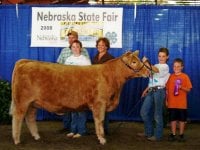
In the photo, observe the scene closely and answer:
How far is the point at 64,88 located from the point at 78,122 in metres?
1.15

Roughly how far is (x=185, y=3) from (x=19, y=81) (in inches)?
217

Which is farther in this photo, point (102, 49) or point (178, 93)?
point (102, 49)

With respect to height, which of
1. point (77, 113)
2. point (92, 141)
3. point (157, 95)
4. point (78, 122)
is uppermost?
point (157, 95)

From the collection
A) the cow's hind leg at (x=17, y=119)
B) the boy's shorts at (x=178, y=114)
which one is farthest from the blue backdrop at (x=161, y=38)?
the cow's hind leg at (x=17, y=119)

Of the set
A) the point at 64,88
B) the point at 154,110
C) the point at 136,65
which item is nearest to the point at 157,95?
the point at 154,110

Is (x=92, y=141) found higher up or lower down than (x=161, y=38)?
lower down

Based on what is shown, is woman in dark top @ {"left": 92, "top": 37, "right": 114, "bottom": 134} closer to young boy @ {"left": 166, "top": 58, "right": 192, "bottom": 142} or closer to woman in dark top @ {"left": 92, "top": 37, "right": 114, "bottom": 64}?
woman in dark top @ {"left": 92, "top": 37, "right": 114, "bottom": 64}

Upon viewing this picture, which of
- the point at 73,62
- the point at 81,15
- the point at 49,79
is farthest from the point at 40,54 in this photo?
the point at 49,79

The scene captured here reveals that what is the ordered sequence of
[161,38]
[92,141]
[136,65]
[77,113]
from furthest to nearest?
1. [161,38]
2. [77,113]
3. [92,141]
4. [136,65]

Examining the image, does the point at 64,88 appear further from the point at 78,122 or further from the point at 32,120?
the point at 78,122

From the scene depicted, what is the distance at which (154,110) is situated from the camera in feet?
31.3

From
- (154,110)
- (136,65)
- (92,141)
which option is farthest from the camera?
(154,110)

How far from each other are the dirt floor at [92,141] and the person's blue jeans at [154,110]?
25cm

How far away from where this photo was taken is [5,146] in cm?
880
